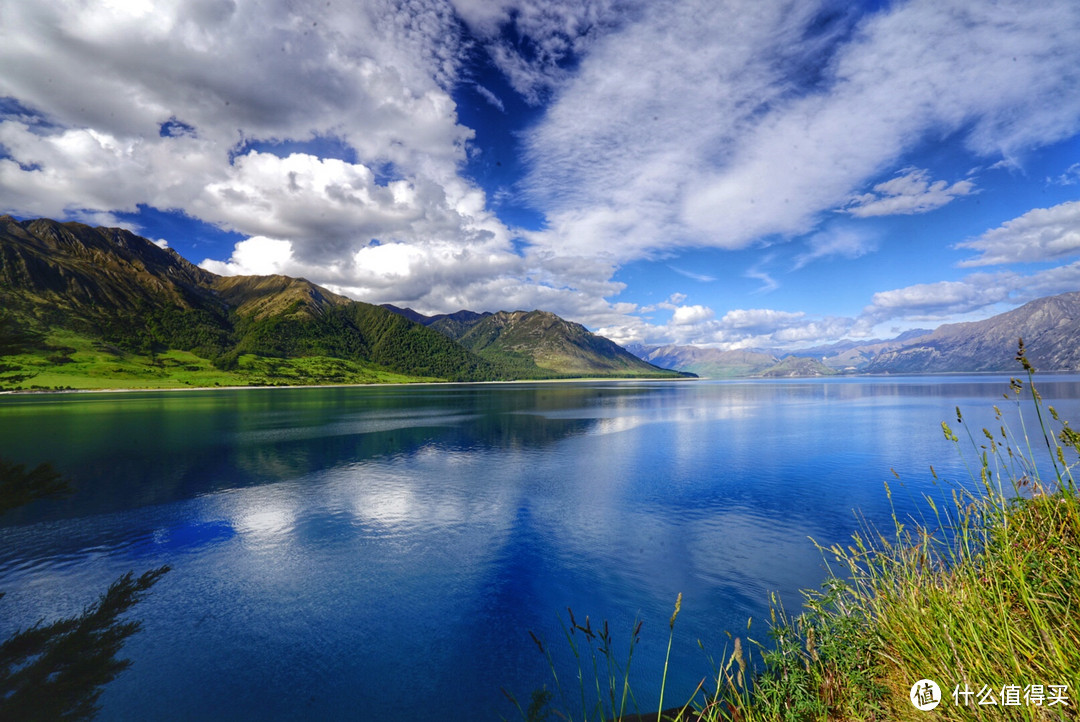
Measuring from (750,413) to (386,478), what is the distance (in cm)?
7488

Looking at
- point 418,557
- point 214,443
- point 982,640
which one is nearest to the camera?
point 982,640

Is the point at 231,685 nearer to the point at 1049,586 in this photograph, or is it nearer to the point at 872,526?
the point at 1049,586

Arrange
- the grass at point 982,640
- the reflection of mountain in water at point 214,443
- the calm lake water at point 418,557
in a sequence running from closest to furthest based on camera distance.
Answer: the grass at point 982,640
the calm lake water at point 418,557
the reflection of mountain in water at point 214,443

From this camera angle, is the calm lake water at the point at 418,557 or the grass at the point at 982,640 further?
the calm lake water at the point at 418,557

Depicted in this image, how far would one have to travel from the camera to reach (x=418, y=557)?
21.6m

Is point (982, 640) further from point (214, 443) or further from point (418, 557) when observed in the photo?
point (214, 443)

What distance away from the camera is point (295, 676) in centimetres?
1327

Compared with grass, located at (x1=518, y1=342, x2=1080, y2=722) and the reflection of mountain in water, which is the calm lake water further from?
grass, located at (x1=518, y1=342, x2=1080, y2=722)

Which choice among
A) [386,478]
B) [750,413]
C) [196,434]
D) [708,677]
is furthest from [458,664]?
[750,413]

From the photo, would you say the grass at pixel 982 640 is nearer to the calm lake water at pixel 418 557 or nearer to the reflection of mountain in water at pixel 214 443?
the calm lake water at pixel 418 557

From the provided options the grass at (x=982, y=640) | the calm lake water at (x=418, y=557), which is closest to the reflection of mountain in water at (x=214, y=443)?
the calm lake water at (x=418, y=557)

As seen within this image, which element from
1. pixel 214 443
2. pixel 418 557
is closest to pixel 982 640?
pixel 418 557

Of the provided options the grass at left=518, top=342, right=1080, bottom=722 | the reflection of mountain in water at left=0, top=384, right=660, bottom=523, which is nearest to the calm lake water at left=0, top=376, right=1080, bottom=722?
the reflection of mountain in water at left=0, top=384, right=660, bottom=523

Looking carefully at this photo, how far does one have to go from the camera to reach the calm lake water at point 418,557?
1327 centimetres
